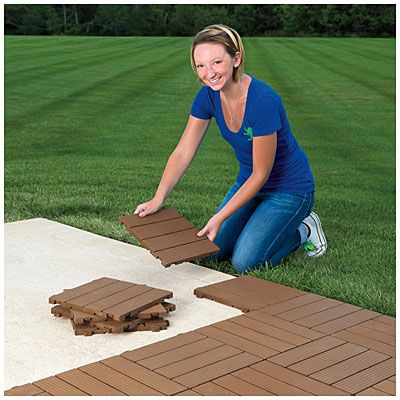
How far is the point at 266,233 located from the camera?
495cm

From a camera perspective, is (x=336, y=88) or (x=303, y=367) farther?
(x=336, y=88)

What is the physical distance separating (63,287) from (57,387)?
136cm

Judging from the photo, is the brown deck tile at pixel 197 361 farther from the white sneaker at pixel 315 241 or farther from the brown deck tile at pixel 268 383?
the white sneaker at pixel 315 241

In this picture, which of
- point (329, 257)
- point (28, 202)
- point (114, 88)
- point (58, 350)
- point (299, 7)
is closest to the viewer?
point (58, 350)

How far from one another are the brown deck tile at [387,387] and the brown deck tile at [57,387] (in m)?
1.13

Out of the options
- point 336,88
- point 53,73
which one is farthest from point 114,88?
point 336,88

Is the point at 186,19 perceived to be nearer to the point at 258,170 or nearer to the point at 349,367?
the point at 258,170

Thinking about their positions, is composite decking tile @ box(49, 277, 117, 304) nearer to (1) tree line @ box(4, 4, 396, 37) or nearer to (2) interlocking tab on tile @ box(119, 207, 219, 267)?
(2) interlocking tab on tile @ box(119, 207, 219, 267)

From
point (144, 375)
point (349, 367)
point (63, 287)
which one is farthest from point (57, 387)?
point (63, 287)

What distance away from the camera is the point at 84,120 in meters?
12.0

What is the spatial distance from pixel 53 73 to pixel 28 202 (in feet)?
41.3

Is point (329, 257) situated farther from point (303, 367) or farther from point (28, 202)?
point (28, 202)

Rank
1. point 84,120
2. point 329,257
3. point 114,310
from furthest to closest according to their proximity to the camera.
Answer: point 84,120, point 329,257, point 114,310

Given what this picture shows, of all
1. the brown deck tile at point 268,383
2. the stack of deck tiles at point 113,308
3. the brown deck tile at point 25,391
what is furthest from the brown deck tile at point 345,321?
the brown deck tile at point 25,391
